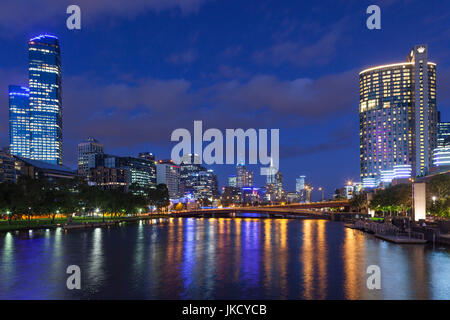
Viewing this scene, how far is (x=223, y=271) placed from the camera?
43938 millimetres

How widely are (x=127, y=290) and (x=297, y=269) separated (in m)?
19.7

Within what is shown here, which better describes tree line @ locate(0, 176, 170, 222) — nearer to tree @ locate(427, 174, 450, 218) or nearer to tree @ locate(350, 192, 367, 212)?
tree @ locate(427, 174, 450, 218)

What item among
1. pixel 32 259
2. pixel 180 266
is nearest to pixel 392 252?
pixel 180 266

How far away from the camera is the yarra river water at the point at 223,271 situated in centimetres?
3362

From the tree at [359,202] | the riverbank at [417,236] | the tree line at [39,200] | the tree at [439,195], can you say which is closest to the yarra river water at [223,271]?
the riverbank at [417,236]

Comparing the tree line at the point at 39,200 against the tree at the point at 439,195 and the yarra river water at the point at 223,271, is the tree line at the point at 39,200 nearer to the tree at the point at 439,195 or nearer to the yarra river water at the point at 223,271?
the yarra river water at the point at 223,271

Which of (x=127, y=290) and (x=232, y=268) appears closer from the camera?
(x=127, y=290)

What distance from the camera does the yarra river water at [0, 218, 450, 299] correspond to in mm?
33625

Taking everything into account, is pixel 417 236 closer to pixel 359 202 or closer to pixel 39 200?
pixel 39 200

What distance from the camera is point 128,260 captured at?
171ft
